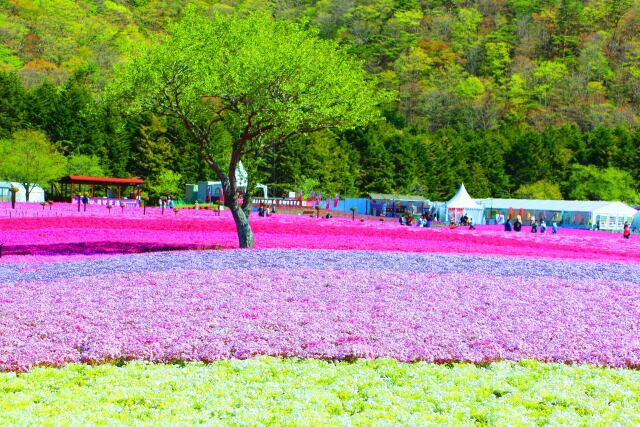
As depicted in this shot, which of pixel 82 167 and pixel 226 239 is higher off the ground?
pixel 82 167

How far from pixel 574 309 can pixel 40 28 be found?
176 meters

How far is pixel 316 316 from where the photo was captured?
15.9 meters

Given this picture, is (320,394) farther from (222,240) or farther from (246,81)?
(222,240)

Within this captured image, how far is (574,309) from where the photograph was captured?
17.5m

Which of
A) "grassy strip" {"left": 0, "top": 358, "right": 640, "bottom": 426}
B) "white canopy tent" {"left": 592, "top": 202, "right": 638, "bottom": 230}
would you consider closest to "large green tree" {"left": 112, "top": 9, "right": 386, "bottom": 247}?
"grassy strip" {"left": 0, "top": 358, "right": 640, "bottom": 426}

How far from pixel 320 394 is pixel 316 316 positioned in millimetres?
5328

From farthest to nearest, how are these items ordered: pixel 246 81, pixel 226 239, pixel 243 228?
pixel 226 239 < pixel 243 228 < pixel 246 81

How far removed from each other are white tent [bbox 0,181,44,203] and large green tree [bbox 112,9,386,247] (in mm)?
58610

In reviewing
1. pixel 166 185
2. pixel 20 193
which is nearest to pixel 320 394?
pixel 20 193

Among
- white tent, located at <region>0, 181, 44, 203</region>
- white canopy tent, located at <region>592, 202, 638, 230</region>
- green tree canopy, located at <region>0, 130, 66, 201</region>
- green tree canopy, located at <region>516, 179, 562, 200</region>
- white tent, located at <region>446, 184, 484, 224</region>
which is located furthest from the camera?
green tree canopy, located at <region>516, 179, 562, 200</region>

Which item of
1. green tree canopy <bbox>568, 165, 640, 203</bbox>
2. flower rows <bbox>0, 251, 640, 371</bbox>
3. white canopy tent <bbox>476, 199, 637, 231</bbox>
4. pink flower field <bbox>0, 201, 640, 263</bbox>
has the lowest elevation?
flower rows <bbox>0, 251, 640, 371</bbox>

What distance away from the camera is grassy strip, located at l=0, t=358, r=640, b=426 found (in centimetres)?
954

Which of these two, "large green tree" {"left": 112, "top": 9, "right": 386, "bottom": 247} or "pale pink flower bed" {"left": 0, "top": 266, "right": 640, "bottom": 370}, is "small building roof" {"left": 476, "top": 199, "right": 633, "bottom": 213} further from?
"pale pink flower bed" {"left": 0, "top": 266, "right": 640, "bottom": 370}

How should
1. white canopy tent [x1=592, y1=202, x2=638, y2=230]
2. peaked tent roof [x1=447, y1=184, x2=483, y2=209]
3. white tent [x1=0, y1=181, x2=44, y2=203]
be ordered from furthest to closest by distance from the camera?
white tent [x1=0, y1=181, x2=44, y2=203] → peaked tent roof [x1=447, y1=184, x2=483, y2=209] → white canopy tent [x1=592, y1=202, x2=638, y2=230]
